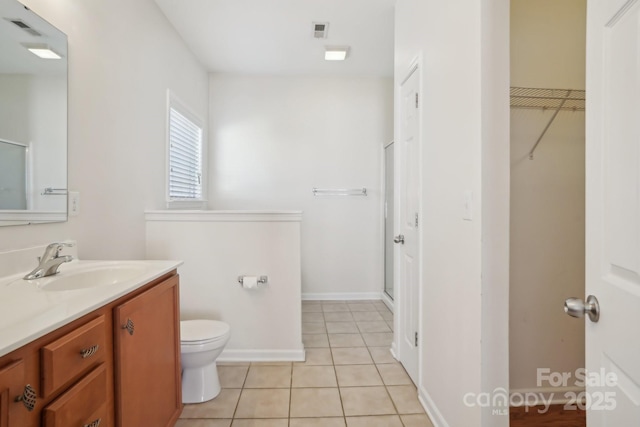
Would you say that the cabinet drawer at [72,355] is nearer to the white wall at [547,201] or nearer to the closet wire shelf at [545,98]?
the white wall at [547,201]

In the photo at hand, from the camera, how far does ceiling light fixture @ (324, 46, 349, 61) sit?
10.1 feet

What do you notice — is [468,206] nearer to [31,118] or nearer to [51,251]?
[51,251]

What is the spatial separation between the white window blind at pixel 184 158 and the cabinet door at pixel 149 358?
158 centimetres

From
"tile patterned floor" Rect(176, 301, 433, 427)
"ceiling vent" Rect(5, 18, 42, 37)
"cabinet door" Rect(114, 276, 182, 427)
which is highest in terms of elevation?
"ceiling vent" Rect(5, 18, 42, 37)

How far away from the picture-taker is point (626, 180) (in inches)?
25.8

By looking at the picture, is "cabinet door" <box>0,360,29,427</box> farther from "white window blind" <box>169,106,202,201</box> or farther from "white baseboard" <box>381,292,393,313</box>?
"white baseboard" <box>381,292,393,313</box>

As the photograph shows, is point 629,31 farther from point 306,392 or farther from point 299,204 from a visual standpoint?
point 299,204

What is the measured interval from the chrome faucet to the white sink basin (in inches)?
0.9

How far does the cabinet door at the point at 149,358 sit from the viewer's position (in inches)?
41.8

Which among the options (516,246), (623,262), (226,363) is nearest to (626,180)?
(623,262)

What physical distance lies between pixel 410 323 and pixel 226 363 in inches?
53.0

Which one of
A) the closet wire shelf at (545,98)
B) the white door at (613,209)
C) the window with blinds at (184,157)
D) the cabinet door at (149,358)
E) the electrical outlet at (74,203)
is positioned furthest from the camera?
the window with blinds at (184,157)

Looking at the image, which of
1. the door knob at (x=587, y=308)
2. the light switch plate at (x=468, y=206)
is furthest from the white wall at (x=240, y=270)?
the door knob at (x=587, y=308)

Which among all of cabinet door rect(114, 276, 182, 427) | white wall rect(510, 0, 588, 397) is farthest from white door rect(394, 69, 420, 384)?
cabinet door rect(114, 276, 182, 427)
